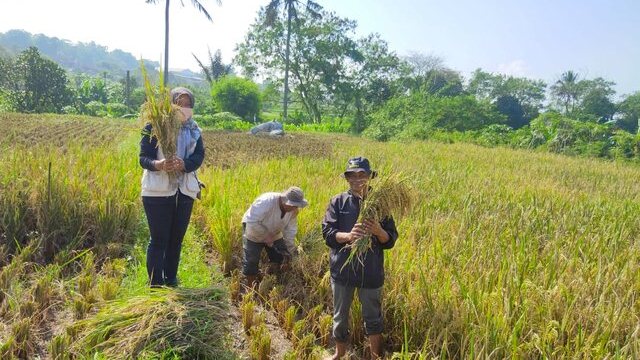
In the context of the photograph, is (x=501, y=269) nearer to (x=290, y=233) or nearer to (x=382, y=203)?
(x=382, y=203)

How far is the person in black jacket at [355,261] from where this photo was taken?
228cm

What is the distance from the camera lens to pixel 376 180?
2.29 meters

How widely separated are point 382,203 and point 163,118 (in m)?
1.52

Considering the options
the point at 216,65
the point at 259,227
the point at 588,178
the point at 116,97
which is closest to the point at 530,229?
the point at 259,227

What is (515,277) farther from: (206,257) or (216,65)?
(216,65)

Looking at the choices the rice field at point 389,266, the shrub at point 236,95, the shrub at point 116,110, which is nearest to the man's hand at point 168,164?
the rice field at point 389,266

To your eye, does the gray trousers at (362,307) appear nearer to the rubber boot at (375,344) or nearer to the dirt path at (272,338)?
the rubber boot at (375,344)

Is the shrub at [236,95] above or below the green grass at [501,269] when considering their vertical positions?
above

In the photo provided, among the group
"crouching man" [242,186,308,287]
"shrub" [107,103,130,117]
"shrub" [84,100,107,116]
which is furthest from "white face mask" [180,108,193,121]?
"shrub" [84,100,107,116]

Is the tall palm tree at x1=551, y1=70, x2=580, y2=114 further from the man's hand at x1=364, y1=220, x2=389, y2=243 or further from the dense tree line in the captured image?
the man's hand at x1=364, y1=220, x2=389, y2=243

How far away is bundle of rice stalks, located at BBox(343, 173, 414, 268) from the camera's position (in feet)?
7.14

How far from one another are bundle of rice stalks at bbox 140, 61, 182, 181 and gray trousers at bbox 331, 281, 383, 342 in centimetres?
135

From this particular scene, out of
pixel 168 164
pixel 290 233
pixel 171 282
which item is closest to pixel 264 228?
pixel 290 233

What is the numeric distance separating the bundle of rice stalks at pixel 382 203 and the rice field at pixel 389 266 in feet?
0.32
